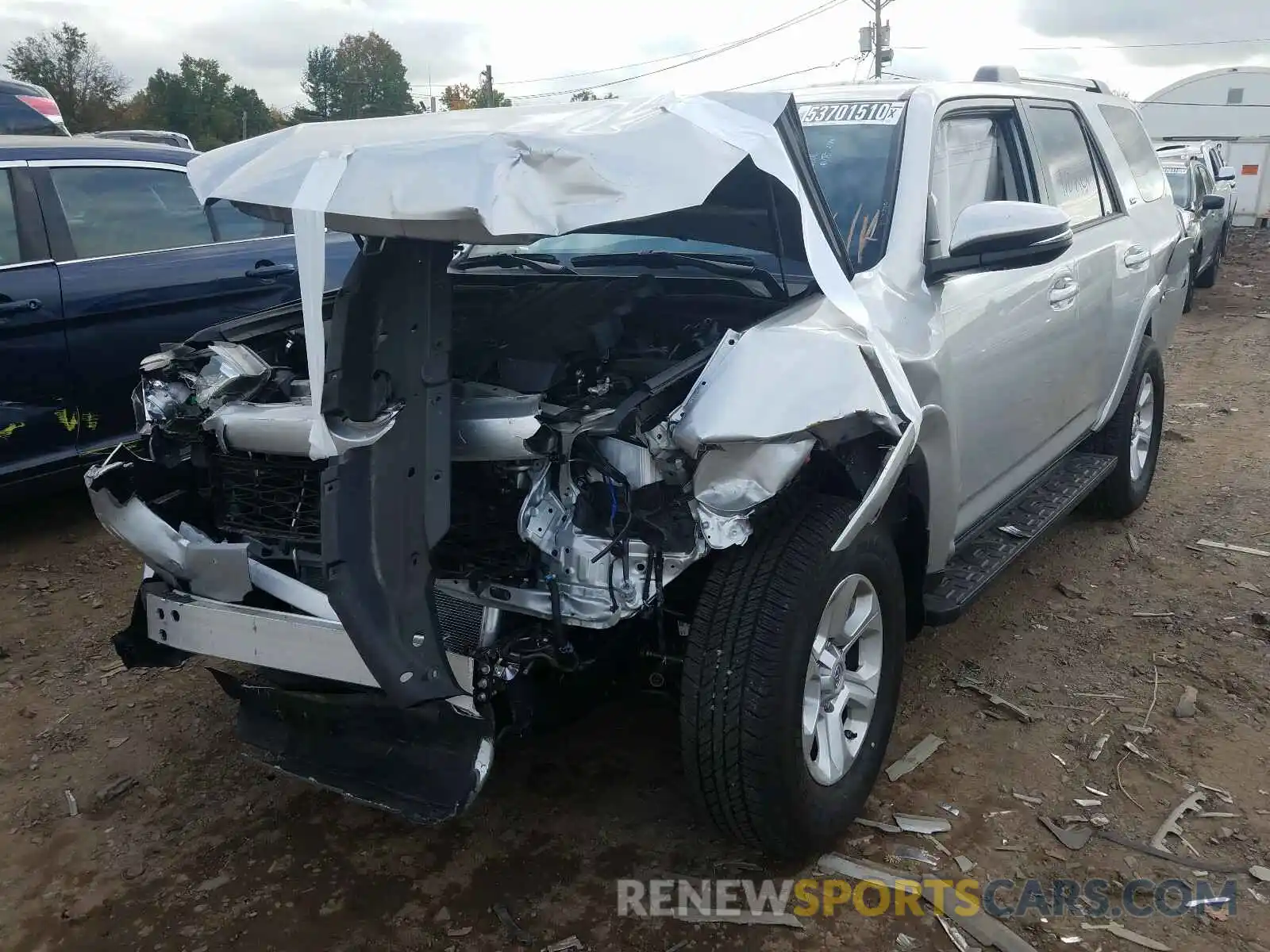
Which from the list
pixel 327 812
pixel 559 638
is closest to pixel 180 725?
pixel 327 812

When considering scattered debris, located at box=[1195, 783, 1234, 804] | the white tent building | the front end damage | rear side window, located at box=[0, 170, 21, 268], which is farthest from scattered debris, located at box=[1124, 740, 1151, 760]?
the white tent building

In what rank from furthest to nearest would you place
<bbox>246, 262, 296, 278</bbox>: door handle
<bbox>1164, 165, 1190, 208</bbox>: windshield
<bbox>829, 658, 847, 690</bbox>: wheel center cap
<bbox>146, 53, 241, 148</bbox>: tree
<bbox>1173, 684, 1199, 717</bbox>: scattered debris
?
<bbox>146, 53, 241, 148</bbox>: tree, <bbox>1164, 165, 1190, 208</bbox>: windshield, <bbox>246, 262, 296, 278</bbox>: door handle, <bbox>1173, 684, 1199, 717</bbox>: scattered debris, <bbox>829, 658, 847, 690</bbox>: wheel center cap

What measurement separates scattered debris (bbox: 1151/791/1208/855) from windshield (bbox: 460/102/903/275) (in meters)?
1.75

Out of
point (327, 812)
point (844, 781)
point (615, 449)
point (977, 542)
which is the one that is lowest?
point (327, 812)

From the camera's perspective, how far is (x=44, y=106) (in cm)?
642

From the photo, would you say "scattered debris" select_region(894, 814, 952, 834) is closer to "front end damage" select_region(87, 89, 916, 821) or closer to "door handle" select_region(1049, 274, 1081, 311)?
"front end damage" select_region(87, 89, 916, 821)

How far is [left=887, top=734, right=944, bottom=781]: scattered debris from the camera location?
309 centimetres

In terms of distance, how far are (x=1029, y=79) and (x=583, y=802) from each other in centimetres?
338

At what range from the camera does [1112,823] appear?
112 inches

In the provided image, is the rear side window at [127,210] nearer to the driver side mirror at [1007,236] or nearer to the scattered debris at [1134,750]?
the driver side mirror at [1007,236]

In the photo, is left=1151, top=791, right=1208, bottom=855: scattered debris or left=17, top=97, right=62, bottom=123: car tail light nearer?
left=1151, top=791, right=1208, bottom=855: scattered debris

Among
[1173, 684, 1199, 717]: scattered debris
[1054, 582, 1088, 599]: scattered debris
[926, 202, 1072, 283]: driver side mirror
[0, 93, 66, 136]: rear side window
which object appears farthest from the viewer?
[0, 93, 66, 136]: rear side window

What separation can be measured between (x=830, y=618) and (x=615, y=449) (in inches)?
A: 29.8

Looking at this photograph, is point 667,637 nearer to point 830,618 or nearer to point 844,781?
point 830,618
